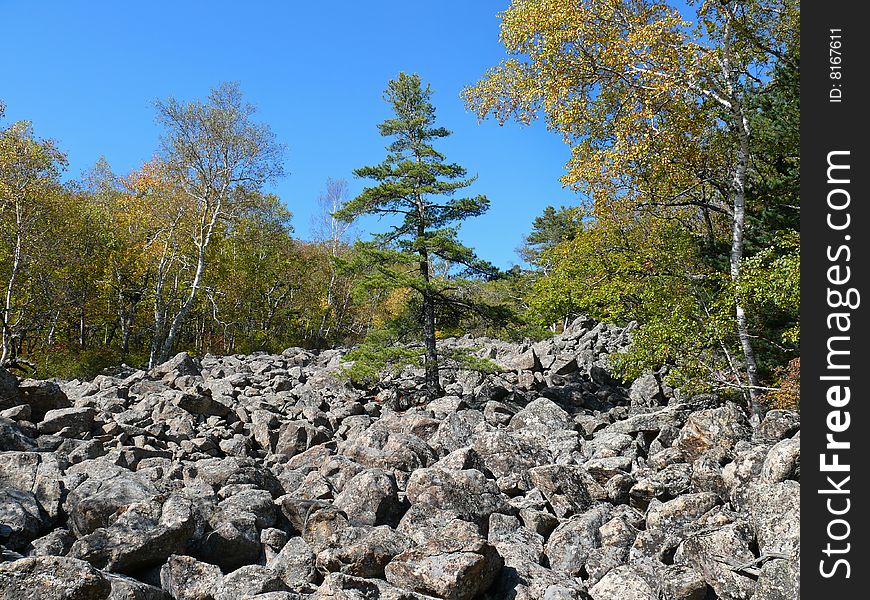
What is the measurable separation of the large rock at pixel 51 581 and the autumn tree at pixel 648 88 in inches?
457

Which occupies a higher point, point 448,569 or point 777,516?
point 777,516

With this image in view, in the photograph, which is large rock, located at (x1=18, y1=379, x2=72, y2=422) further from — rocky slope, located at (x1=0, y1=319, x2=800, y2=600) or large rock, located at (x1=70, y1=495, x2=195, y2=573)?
large rock, located at (x1=70, y1=495, x2=195, y2=573)

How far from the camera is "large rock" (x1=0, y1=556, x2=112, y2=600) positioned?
16.0 ft

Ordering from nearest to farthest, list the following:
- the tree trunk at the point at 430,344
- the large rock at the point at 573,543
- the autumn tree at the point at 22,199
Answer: the large rock at the point at 573,543, the tree trunk at the point at 430,344, the autumn tree at the point at 22,199

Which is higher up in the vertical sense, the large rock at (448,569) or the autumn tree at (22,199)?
the autumn tree at (22,199)

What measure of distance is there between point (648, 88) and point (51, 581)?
44.1 feet

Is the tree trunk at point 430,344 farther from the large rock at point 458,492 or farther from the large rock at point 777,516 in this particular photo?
the large rock at point 777,516

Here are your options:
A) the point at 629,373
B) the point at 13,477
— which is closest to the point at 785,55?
the point at 629,373

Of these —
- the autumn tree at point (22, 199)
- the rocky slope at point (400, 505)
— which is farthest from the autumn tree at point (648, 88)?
the autumn tree at point (22, 199)

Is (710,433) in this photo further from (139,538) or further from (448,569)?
(139,538)

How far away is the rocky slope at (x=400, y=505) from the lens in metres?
5.99

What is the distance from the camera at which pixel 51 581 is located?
16.3ft

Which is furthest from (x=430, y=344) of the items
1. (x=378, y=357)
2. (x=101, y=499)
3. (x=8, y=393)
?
(x=101, y=499)

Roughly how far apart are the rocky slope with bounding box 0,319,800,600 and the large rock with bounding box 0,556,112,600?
14 mm
